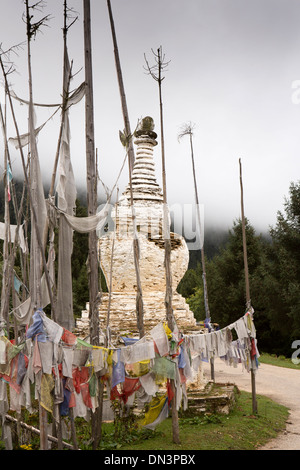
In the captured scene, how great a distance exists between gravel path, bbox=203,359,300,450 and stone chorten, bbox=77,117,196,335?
334cm

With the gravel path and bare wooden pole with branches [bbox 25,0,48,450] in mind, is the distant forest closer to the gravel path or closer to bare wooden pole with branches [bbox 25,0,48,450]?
the gravel path

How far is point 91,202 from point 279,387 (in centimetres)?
1021

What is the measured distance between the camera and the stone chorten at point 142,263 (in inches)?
473

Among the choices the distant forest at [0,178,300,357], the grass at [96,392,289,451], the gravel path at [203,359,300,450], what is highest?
the distant forest at [0,178,300,357]

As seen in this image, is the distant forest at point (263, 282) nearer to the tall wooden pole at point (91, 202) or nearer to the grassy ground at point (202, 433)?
the grassy ground at point (202, 433)

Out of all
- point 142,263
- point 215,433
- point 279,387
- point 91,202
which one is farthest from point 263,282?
point 91,202

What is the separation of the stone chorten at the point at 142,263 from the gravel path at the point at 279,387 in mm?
3341

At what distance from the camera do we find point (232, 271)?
31734 mm

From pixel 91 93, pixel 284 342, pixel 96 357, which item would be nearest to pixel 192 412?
pixel 96 357

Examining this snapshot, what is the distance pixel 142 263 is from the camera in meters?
12.8

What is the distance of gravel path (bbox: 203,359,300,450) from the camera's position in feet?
29.5

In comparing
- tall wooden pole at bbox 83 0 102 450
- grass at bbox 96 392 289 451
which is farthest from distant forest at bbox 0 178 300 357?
tall wooden pole at bbox 83 0 102 450

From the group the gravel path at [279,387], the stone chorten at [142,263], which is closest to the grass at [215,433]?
the gravel path at [279,387]
